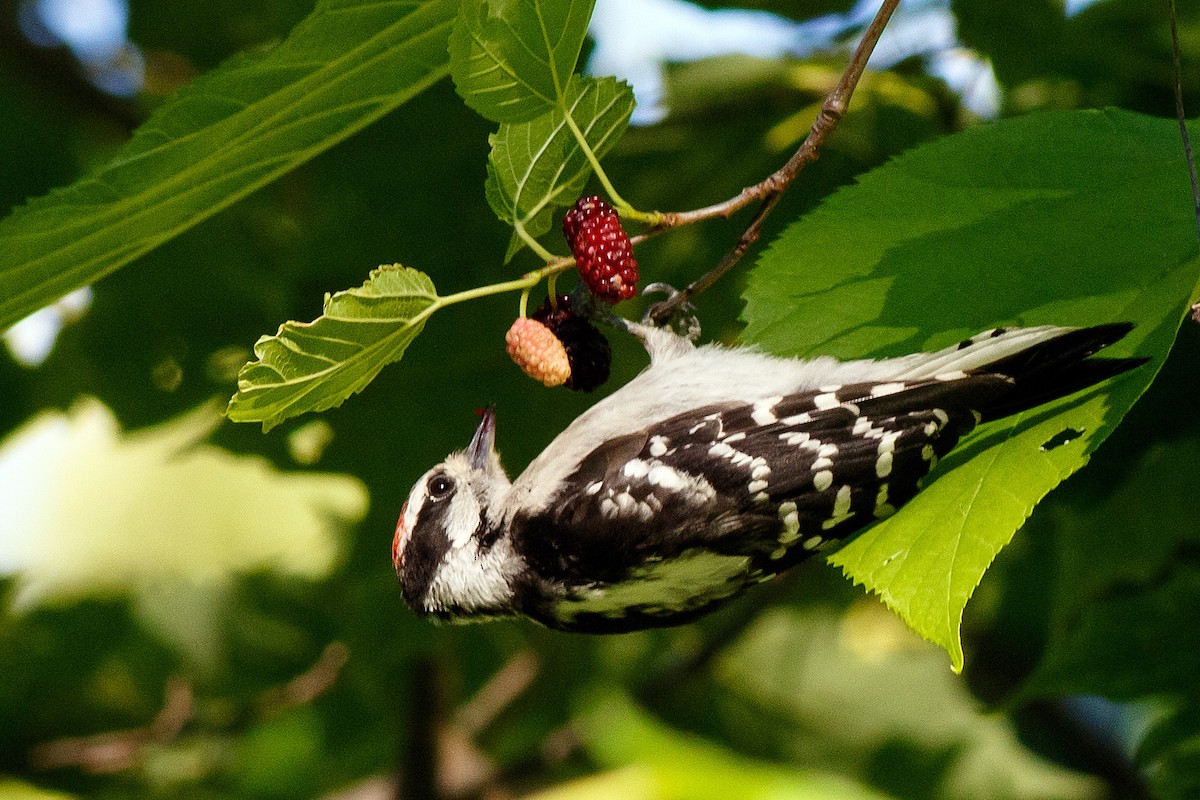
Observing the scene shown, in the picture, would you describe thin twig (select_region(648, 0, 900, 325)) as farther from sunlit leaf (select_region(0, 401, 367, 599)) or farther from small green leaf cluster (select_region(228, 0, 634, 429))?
sunlit leaf (select_region(0, 401, 367, 599))

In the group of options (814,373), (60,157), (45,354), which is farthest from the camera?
(60,157)

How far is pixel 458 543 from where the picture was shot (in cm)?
256

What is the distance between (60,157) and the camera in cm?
375

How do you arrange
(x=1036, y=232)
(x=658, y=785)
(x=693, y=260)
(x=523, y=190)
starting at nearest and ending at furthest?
(x=523, y=190) → (x=1036, y=232) → (x=658, y=785) → (x=693, y=260)

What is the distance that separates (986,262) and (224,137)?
3.95ft

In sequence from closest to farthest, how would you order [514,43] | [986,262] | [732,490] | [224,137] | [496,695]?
[514,43]
[224,137]
[986,262]
[732,490]
[496,695]

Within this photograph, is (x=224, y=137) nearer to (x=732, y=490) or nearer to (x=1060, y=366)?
(x=732, y=490)

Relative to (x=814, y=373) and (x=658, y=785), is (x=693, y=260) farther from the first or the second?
(x=658, y=785)

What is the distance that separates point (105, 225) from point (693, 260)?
169cm

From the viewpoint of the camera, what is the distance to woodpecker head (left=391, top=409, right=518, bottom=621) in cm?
248

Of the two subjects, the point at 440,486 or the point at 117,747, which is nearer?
the point at 440,486

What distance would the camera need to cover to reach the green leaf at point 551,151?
151cm

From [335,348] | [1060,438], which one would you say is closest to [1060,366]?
[1060,438]

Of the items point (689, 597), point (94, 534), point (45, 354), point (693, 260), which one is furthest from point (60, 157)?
point (689, 597)
